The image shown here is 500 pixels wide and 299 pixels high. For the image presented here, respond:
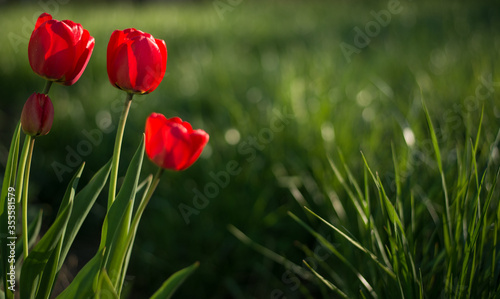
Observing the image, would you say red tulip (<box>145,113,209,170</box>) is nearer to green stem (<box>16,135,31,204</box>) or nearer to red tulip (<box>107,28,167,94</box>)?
red tulip (<box>107,28,167,94</box>)

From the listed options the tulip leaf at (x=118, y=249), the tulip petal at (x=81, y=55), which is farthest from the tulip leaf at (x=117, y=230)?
the tulip petal at (x=81, y=55)

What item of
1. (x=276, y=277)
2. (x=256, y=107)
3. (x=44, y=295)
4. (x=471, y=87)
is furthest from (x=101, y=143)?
(x=471, y=87)

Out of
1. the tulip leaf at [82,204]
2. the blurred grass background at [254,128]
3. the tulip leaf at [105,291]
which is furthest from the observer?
the blurred grass background at [254,128]

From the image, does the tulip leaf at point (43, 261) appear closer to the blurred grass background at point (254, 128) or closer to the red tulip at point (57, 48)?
the red tulip at point (57, 48)

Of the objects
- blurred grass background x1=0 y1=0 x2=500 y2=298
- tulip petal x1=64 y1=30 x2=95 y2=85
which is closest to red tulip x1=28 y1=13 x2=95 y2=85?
tulip petal x1=64 y1=30 x2=95 y2=85

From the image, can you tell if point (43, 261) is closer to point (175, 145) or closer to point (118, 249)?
point (118, 249)

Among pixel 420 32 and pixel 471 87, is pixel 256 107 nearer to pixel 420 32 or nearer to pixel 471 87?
pixel 471 87
